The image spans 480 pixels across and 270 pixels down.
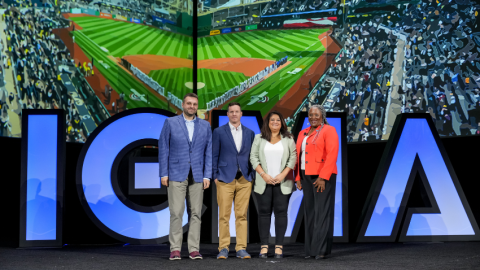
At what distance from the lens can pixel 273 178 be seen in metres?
3.38

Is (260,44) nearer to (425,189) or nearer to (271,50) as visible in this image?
(271,50)

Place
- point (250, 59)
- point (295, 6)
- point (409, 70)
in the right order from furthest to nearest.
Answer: point (250, 59), point (295, 6), point (409, 70)

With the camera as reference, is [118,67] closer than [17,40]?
No

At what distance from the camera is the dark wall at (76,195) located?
14.7 ft

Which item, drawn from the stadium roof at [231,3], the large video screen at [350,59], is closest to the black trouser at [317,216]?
the large video screen at [350,59]

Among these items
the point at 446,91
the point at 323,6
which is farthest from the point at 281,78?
the point at 446,91

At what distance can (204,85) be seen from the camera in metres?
7.06

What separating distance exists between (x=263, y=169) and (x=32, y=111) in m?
2.28

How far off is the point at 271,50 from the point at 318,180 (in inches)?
149

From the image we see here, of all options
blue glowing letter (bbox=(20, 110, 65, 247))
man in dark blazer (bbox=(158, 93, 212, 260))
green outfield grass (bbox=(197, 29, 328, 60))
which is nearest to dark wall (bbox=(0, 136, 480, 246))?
blue glowing letter (bbox=(20, 110, 65, 247))

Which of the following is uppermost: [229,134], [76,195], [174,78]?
[174,78]

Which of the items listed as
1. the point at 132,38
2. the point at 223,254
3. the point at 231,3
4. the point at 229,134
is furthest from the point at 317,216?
the point at 231,3

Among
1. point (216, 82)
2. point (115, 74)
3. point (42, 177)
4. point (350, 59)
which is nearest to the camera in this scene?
point (42, 177)

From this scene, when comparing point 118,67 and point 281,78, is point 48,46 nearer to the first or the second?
point 118,67
